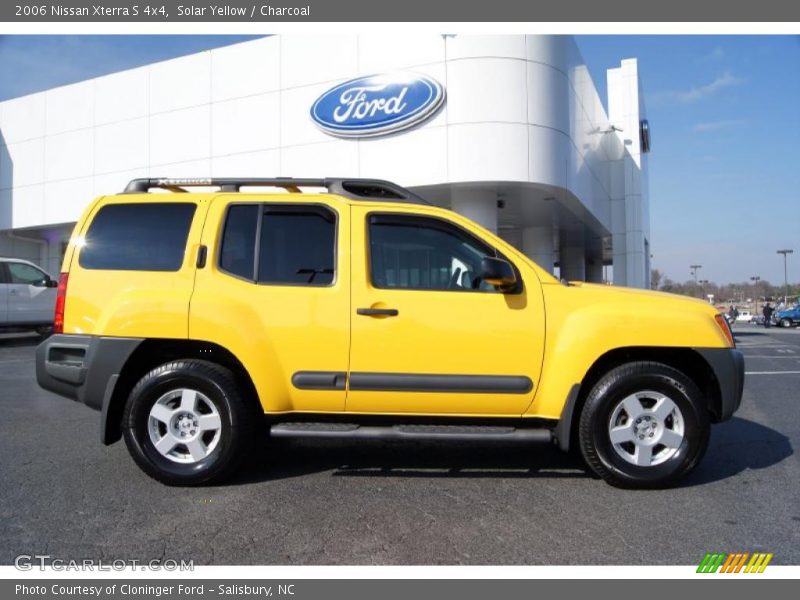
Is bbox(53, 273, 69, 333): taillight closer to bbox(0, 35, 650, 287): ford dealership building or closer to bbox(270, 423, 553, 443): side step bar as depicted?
bbox(270, 423, 553, 443): side step bar

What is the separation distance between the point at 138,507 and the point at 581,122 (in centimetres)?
1646

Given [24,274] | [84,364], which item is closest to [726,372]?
[84,364]

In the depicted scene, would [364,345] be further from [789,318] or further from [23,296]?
[789,318]

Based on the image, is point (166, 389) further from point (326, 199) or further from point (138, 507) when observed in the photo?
point (326, 199)

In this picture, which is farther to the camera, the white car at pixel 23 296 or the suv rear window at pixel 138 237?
the white car at pixel 23 296

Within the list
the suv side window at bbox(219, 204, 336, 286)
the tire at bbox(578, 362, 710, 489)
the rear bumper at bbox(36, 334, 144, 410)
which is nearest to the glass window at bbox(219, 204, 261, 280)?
the suv side window at bbox(219, 204, 336, 286)

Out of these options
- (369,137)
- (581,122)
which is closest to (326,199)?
(369,137)

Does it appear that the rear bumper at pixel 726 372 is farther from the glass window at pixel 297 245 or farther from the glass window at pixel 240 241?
the glass window at pixel 240 241

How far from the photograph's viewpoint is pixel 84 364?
13.3 feet

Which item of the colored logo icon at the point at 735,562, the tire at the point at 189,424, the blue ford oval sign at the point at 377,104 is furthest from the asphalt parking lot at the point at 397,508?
the blue ford oval sign at the point at 377,104

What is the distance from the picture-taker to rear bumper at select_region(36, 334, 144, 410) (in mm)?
4004

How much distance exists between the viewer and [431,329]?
388 centimetres

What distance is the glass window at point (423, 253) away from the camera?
403 cm

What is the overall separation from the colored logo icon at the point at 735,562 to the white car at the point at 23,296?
13970 millimetres
